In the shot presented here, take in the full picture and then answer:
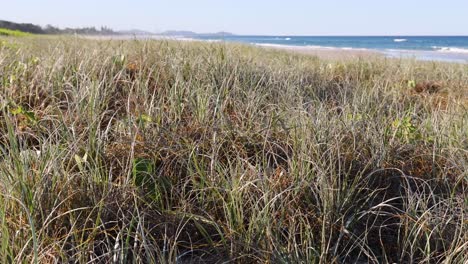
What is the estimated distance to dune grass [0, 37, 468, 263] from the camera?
5.11ft

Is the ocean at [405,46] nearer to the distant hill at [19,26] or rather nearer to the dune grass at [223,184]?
the dune grass at [223,184]

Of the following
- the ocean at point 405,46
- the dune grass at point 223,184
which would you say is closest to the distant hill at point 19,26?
the ocean at point 405,46

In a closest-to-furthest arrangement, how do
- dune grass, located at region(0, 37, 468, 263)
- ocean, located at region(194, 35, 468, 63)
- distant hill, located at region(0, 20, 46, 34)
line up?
dune grass, located at region(0, 37, 468, 263)
ocean, located at region(194, 35, 468, 63)
distant hill, located at region(0, 20, 46, 34)

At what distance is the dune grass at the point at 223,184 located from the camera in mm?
1558

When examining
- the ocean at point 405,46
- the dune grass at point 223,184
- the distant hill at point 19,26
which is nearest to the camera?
the dune grass at point 223,184

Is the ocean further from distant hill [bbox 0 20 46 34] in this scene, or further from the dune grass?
distant hill [bbox 0 20 46 34]

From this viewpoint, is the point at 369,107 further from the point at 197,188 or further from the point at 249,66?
the point at 197,188

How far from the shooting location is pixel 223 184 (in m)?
1.91

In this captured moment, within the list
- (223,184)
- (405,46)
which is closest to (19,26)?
(223,184)

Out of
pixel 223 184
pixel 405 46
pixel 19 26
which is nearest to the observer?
pixel 223 184

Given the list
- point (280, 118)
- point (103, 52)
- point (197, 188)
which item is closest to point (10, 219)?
point (197, 188)

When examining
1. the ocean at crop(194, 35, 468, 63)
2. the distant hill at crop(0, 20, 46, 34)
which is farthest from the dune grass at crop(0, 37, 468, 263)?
the distant hill at crop(0, 20, 46, 34)

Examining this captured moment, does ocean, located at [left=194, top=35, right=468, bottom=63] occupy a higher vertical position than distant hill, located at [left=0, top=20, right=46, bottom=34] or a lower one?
lower

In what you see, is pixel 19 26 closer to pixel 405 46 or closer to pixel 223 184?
pixel 223 184
